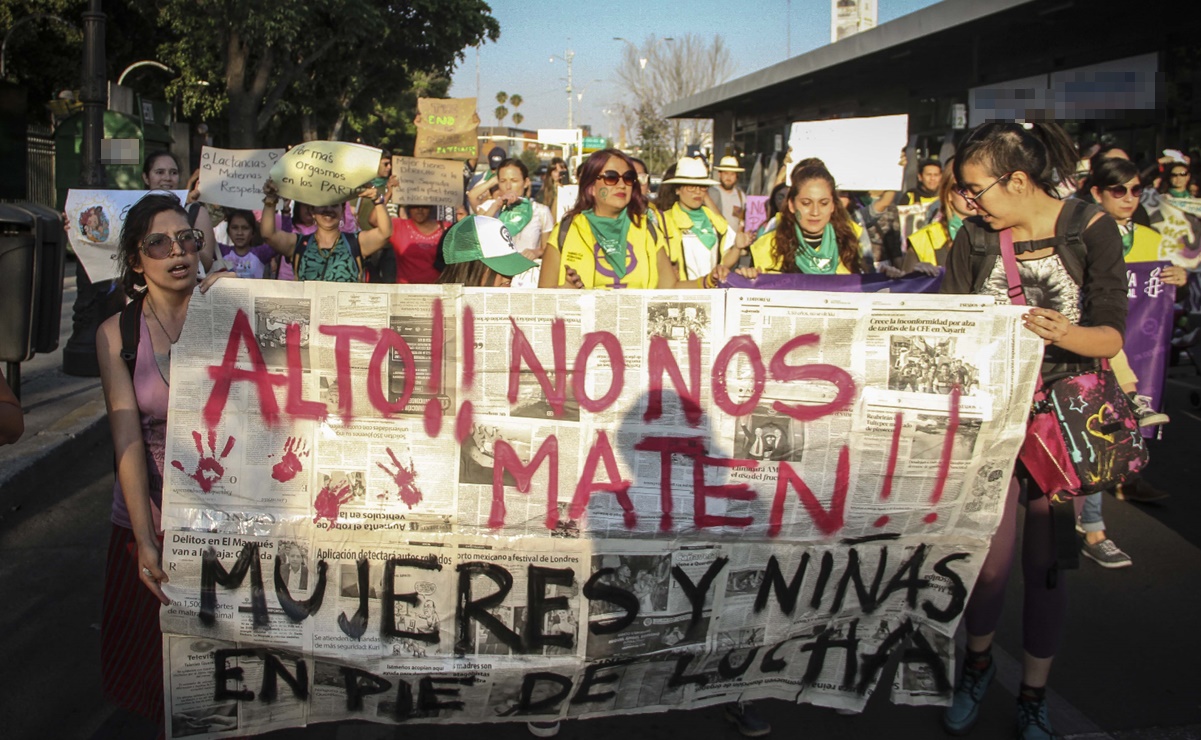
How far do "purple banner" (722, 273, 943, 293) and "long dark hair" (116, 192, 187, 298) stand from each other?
2.02 meters

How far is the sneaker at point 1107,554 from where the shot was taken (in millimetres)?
4742

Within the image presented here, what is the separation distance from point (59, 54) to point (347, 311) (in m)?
29.9

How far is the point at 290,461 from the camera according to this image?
8.81 ft

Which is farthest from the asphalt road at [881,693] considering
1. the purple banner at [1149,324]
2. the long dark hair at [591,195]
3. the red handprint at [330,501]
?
the long dark hair at [591,195]

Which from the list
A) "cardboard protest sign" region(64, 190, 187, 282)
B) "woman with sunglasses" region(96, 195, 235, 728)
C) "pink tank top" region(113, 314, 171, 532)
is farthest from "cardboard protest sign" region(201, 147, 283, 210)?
"pink tank top" region(113, 314, 171, 532)

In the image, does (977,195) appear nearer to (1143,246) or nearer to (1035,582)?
(1035,582)

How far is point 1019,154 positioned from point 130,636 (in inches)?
108

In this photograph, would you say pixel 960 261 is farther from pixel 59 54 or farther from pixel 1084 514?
pixel 59 54

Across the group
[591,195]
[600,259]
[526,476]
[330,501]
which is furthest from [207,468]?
[591,195]

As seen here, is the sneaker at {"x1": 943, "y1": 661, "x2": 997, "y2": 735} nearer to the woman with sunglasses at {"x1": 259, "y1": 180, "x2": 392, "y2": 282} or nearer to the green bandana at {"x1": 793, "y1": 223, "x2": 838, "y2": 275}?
the green bandana at {"x1": 793, "y1": 223, "x2": 838, "y2": 275}

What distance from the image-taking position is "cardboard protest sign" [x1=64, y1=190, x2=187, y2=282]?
20.8 ft

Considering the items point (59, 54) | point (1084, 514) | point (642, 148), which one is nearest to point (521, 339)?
point (1084, 514)

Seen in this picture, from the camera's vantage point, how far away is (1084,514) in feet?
16.0

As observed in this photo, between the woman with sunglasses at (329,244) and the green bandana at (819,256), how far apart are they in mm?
2080
